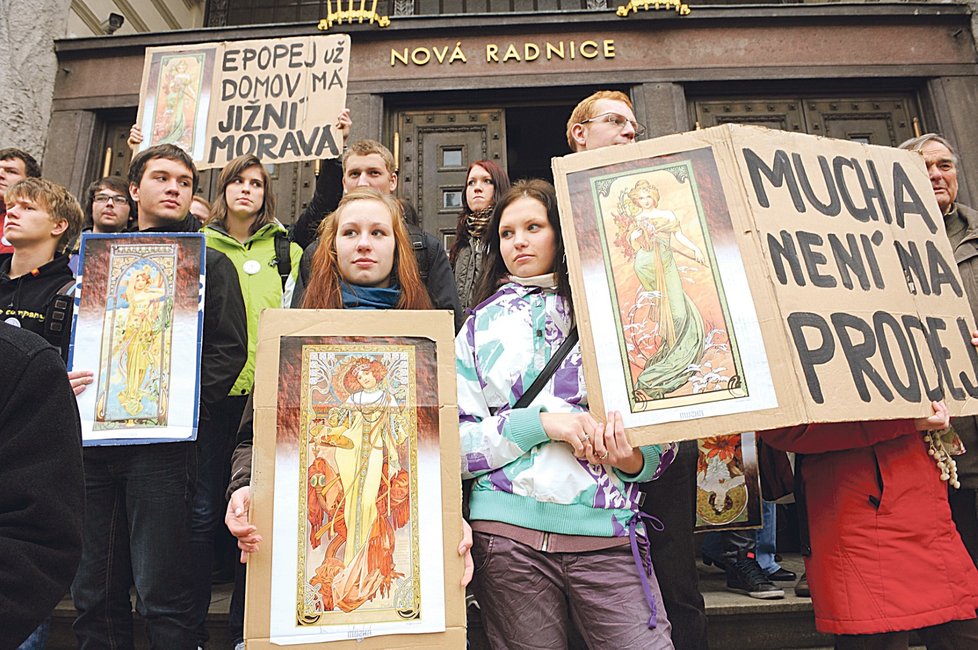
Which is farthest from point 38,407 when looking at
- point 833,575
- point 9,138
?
point 9,138

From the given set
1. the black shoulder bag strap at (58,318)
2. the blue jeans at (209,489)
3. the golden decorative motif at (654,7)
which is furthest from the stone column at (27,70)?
the golden decorative motif at (654,7)

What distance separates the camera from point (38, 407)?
3.77ft

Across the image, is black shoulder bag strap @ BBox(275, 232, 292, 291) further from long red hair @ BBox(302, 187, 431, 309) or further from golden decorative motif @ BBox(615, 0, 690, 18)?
golden decorative motif @ BBox(615, 0, 690, 18)

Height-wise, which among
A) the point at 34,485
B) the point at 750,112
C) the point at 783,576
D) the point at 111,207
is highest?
the point at 750,112

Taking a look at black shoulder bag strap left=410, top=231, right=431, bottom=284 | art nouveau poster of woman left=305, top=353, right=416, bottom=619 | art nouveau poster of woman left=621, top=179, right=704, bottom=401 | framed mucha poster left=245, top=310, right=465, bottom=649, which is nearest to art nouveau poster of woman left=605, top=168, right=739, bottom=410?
art nouveau poster of woman left=621, top=179, right=704, bottom=401

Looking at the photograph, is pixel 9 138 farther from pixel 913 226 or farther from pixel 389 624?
pixel 913 226

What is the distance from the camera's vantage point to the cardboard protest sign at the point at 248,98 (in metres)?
3.92

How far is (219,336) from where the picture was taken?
259cm

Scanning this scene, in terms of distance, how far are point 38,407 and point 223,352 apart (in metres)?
1.46

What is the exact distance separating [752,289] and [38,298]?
2578 mm

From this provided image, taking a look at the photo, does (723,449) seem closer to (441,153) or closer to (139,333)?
(139,333)

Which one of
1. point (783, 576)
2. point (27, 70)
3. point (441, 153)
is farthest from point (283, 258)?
point (27, 70)

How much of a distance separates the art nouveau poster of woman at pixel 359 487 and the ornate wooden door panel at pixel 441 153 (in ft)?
14.5

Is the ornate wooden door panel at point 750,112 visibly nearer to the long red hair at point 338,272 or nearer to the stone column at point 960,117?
the stone column at point 960,117
